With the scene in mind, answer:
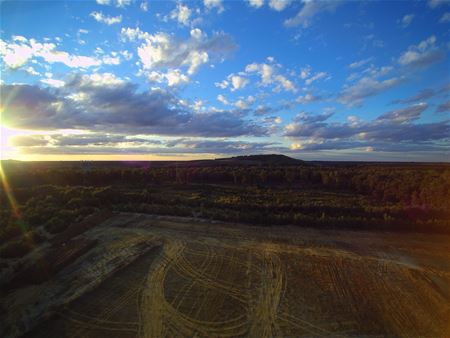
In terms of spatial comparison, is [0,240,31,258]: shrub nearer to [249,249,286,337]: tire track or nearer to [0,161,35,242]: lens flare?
[0,161,35,242]: lens flare

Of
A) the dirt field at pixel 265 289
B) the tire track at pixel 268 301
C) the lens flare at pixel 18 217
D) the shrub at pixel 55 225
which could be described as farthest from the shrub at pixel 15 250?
the tire track at pixel 268 301

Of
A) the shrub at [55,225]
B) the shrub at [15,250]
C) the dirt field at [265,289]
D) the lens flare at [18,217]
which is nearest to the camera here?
the dirt field at [265,289]

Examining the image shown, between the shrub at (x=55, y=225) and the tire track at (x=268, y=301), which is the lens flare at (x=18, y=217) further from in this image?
the tire track at (x=268, y=301)

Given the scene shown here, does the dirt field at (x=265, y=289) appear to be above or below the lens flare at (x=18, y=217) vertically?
below

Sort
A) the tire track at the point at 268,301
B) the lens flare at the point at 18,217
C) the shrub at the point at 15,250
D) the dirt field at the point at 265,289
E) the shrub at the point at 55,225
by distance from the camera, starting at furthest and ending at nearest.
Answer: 1. the shrub at the point at 55,225
2. the lens flare at the point at 18,217
3. the shrub at the point at 15,250
4. the dirt field at the point at 265,289
5. the tire track at the point at 268,301

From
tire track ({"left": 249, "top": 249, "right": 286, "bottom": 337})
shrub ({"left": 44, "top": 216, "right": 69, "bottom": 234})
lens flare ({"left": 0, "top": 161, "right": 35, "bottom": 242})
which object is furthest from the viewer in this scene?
shrub ({"left": 44, "top": 216, "right": 69, "bottom": 234})

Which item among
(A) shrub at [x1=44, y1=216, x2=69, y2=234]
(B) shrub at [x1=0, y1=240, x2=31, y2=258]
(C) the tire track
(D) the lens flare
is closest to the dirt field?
(C) the tire track

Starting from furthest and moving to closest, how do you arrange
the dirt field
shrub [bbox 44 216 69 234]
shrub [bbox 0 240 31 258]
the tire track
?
1. shrub [bbox 44 216 69 234]
2. shrub [bbox 0 240 31 258]
3. the dirt field
4. the tire track

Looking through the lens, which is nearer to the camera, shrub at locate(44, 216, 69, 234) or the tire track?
the tire track

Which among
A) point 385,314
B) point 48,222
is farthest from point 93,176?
point 385,314
